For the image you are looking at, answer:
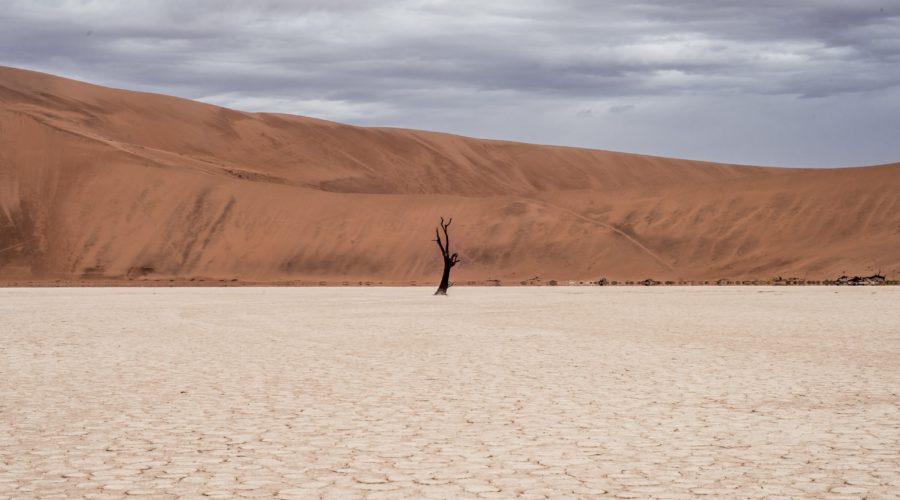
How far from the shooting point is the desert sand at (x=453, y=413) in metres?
7.11

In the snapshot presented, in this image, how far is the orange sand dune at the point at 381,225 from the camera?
67.5m

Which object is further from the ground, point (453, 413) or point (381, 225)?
point (381, 225)

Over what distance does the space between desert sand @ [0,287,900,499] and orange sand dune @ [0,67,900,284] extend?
43.9m

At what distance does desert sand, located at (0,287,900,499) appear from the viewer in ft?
23.3

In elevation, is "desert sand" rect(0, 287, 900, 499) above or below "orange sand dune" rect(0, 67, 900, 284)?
below

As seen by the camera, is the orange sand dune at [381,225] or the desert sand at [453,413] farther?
the orange sand dune at [381,225]

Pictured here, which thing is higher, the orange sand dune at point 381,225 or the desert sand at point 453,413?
the orange sand dune at point 381,225

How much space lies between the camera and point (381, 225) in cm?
7712

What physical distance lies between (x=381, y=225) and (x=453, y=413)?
220 feet

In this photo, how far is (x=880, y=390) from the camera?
38.2 ft

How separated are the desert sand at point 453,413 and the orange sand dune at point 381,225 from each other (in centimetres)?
4391

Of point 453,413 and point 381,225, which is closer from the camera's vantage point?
point 453,413

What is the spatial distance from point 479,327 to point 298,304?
1394 cm

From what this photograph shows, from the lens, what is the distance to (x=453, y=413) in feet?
33.6
